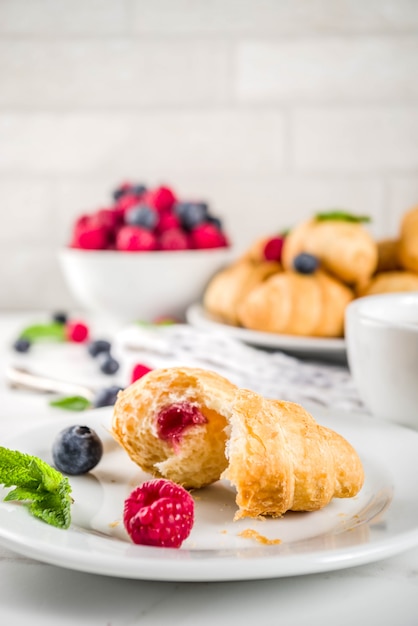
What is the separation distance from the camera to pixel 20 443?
2.74ft

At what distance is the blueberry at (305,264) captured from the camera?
1.43 meters

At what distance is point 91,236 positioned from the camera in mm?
1694

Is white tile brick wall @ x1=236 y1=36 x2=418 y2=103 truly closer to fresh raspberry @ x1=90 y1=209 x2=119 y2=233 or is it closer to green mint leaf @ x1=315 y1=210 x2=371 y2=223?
fresh raspberry @ x1=90 y1=209 x2=119 y2=233

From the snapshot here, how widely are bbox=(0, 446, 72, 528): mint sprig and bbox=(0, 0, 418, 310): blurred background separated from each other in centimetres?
149

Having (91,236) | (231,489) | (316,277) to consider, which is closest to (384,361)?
(231,489)

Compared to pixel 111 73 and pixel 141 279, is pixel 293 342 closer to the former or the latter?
pixel 141 279

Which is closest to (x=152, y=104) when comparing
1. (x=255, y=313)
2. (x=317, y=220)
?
(x=317, y=220)

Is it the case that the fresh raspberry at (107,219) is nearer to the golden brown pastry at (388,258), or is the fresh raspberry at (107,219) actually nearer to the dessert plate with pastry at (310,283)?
the dessert plate with pastry at (310,283)

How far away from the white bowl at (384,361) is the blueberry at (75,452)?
0.34m

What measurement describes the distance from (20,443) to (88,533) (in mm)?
215

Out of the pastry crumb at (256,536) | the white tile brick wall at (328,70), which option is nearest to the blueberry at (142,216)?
the white tile brick wall at (328,70)

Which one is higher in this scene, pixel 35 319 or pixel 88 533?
pixel 88 533

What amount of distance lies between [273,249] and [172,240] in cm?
24

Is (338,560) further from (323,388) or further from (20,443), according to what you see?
(323,388)
